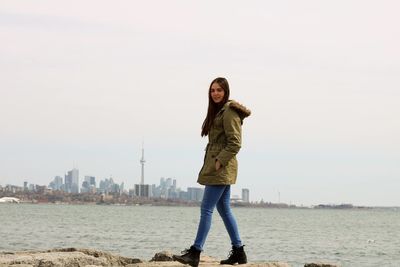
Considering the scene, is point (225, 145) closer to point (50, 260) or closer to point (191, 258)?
point (191, 258)

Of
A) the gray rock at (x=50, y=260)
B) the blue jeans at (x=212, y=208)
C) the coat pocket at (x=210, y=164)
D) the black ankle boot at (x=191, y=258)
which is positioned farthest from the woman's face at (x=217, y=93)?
the gray rock at (x=50, y=260)

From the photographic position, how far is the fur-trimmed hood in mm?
9482

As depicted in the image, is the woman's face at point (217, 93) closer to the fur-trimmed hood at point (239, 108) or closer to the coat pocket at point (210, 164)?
the fur-trimmed hood at point (239, 108)

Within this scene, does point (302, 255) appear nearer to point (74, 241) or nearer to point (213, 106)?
point (74, 241)

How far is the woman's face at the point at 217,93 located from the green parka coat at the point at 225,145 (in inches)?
6.6

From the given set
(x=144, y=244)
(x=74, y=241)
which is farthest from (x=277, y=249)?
(x=74, y=241)

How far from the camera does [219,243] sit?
44375mm

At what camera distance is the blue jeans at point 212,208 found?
9625 millimetres

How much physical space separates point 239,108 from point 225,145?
1.61 feet

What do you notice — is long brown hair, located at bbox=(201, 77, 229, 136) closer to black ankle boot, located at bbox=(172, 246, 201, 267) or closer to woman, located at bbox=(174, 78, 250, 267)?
woman, located at bbox=(174, 78, 250, 267)

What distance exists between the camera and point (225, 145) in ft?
31.4

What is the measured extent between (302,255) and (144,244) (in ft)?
29.5

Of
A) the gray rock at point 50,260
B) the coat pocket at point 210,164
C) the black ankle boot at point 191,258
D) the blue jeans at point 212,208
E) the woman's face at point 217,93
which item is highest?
the woman's face at point 217,93

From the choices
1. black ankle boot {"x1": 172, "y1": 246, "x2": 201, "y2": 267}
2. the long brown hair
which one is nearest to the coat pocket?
the long brown hair
